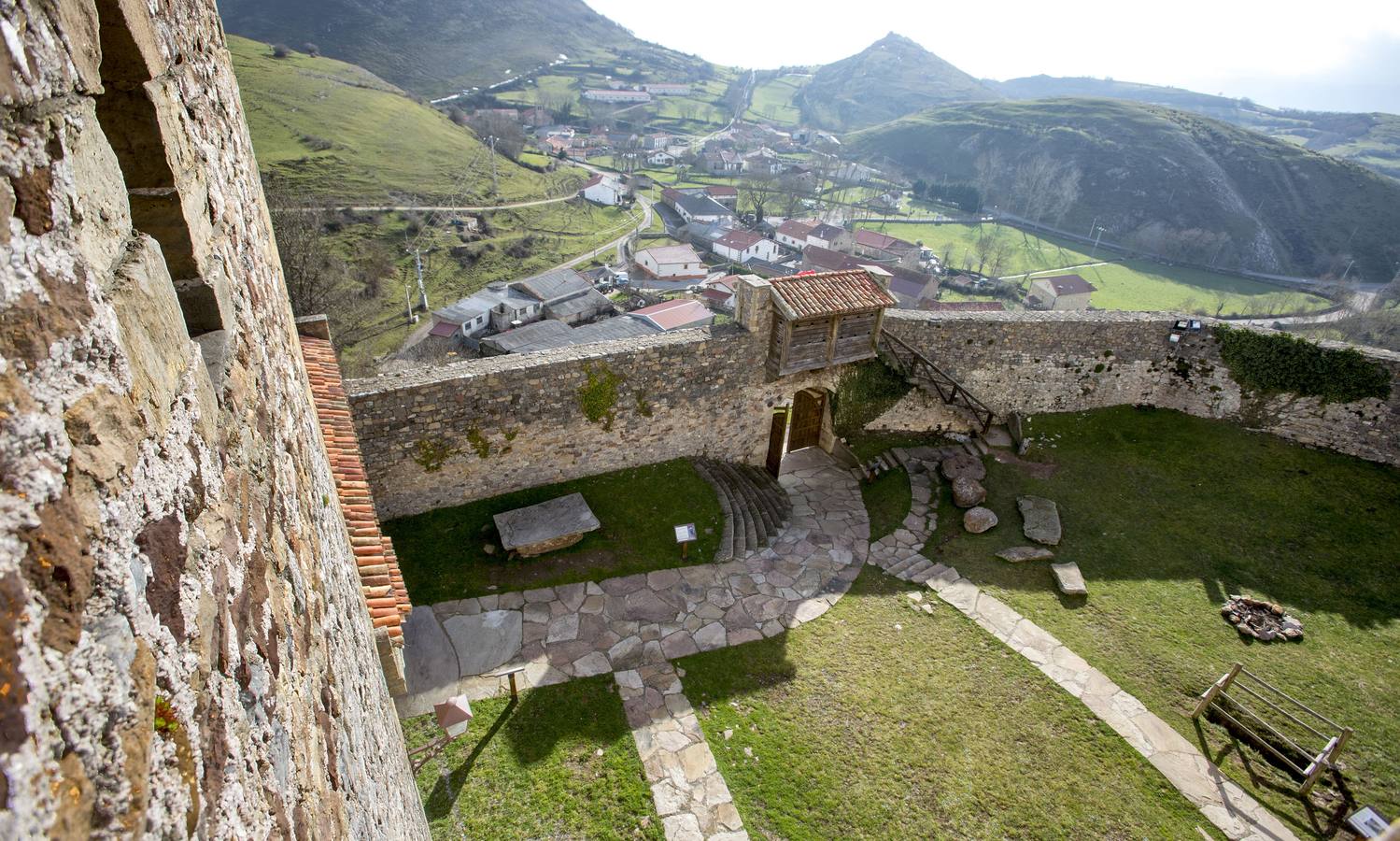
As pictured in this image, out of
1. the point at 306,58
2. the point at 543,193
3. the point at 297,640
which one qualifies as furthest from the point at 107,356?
the point at 306,58

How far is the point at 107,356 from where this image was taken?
109 cm

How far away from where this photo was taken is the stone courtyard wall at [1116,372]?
44.6 ft

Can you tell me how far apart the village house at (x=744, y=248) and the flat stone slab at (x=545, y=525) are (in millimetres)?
61911

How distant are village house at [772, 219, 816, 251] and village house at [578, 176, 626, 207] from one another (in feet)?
69.2

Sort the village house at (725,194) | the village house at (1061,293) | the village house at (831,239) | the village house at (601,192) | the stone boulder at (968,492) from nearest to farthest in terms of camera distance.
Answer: the stone boulder at (968,492)
the village house at (1061,293)
the village house at (831,239)
the village house at (601,192)
the village house at (725,194)

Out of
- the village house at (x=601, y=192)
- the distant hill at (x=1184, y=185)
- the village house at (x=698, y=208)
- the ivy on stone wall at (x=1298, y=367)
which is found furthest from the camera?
the distant hill at (x=1184, y=185)

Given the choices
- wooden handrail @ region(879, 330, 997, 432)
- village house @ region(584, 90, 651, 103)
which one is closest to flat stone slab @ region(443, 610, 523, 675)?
wooden handrail @ region(879, 330, 997, 432)

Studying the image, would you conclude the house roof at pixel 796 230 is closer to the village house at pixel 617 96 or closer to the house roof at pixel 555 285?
the house roof at pixel 555 285

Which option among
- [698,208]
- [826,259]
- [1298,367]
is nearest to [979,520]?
[1298,367]

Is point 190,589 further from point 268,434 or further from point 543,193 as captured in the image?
point 543,193

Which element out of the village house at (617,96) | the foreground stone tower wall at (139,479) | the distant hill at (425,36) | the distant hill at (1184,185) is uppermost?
the distant hill at (425,36)

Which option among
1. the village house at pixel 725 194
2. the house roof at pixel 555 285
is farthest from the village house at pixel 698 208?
the house roof at pixel 555 285

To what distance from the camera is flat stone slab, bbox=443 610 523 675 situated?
28.7ft

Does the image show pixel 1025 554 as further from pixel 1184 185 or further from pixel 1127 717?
pixel 1184 185
